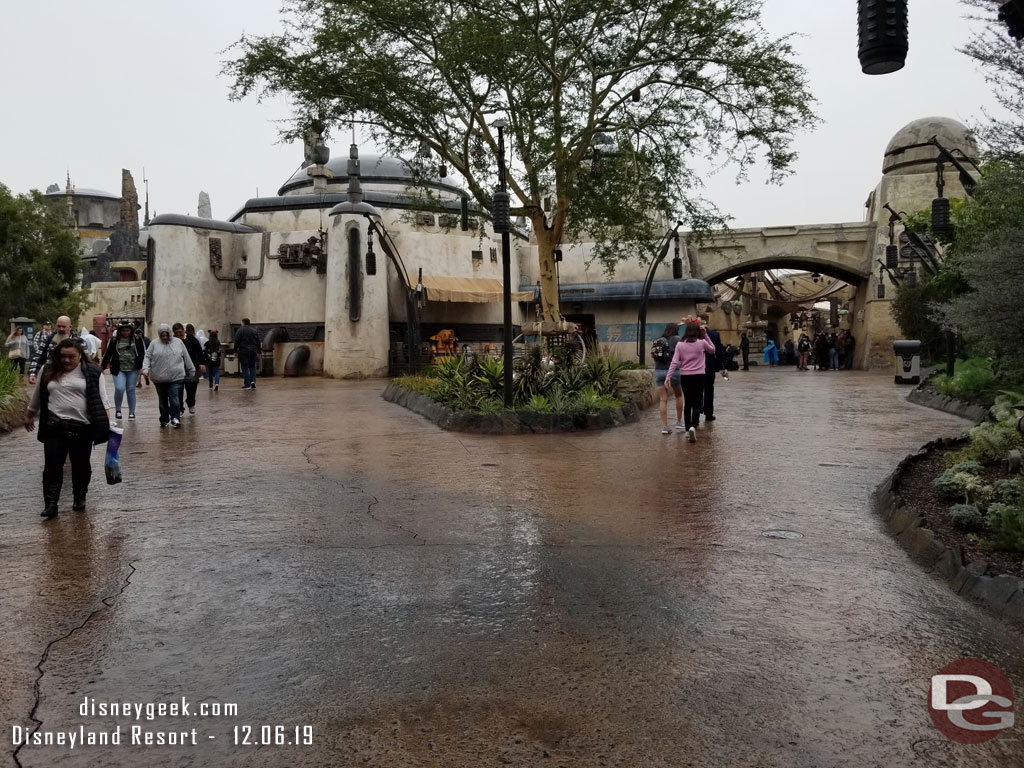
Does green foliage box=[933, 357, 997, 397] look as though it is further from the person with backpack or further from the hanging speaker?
the hanging speaker

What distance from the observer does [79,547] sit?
5625mm

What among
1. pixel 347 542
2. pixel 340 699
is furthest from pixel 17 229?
pixel 340 699

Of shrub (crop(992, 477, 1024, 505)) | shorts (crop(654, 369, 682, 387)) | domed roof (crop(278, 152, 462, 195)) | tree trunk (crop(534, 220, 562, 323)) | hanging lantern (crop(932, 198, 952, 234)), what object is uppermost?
domed roof (crop(278, 152, 462, 195))

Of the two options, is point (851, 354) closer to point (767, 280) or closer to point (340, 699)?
point (767, 280)

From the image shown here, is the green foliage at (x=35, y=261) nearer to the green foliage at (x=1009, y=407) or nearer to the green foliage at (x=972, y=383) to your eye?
the green foliage at (x=972, y=383)

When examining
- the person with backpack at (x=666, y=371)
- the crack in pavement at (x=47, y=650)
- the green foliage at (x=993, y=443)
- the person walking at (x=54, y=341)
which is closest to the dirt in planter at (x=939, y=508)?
the green foliage at (x=993, y=443)

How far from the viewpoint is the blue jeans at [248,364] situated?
784 inches

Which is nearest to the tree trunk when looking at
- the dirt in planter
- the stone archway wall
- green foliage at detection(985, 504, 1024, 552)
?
the dirt in planter

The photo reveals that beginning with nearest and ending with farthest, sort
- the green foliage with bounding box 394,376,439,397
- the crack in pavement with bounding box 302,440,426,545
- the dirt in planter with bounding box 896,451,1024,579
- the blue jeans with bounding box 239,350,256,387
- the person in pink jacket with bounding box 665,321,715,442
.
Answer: the dirt in planter with bounding box 896,451,1024,579 < the crack in pavement with bounding box 302,440,426,545 < the person in pink jacket with bounding box 665,321,715,442 < the green foliage with bounding box 394,376,439,397 < the blue jeans with bounding box 239,350,256,387

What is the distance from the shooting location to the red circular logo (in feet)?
10.1

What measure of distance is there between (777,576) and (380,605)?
2.36m

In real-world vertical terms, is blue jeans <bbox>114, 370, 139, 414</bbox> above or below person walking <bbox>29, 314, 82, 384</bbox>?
below

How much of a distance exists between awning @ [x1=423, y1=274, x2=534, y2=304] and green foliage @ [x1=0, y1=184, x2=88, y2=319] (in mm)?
19262

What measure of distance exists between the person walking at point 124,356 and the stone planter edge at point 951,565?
9.61 metres
